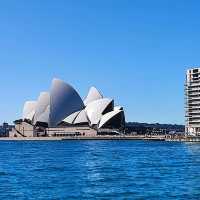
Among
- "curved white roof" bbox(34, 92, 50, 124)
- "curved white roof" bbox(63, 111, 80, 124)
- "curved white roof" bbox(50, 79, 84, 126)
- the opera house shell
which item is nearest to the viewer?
"curved white roof" bbox(50, 79, 84, 126)

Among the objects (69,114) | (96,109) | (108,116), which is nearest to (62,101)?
(69,114)

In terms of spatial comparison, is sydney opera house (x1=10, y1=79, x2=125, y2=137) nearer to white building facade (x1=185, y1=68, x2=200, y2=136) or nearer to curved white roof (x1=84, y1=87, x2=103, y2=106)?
curved white roof (x1=84, y1=87, x2=103, y2=106)

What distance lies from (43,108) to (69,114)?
294 inches

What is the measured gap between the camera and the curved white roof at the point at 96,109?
5861 inches

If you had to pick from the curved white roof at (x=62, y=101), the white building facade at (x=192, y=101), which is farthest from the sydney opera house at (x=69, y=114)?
the white building facade at (x=192, y=101)

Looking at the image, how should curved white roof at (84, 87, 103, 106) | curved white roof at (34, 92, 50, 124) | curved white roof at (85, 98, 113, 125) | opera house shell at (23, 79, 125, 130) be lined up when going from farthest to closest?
curved white roof at (84, 87, 103, 106) < curved white roof at (34, 92, 50, 124) < curved white roof at (85, 98, 113, 125) < opera house shell at (23, 79, 125, 130)

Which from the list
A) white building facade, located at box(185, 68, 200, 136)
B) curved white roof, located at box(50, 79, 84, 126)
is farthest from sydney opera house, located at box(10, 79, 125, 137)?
white building facade, located at box(185, 68, 200, 136)

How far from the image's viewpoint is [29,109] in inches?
6476

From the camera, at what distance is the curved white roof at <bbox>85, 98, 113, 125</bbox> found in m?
149

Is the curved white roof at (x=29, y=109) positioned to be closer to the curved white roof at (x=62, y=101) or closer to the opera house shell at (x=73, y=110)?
the opera house shell at (x=73, y=110)

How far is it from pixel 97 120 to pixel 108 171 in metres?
115

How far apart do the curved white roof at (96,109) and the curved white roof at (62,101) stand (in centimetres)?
258

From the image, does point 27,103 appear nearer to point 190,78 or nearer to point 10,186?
point 190,78

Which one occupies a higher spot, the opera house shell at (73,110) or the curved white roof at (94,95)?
the curved white roof at (94,95)
